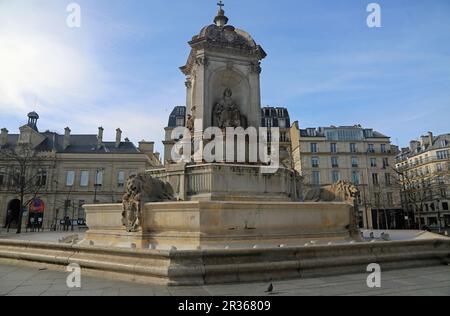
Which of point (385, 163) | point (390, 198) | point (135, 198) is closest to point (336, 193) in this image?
point (135, 198)

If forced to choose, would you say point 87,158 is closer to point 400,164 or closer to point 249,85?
point 249,85

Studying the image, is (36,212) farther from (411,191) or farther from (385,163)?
(385,163)

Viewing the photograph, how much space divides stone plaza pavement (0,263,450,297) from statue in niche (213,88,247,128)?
8040mm

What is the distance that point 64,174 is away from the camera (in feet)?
194

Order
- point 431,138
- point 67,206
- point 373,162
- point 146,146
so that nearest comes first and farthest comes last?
1. point 67,206
2. point 373,162
3. point 146,146
4. point 431,138

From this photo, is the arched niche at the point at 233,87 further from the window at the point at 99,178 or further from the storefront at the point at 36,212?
the storefront at the point at 36,212

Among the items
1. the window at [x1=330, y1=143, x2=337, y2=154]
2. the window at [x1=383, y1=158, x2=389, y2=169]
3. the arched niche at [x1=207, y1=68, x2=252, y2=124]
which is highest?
the window at [x1=330, y1=143, x2=337, y2=154]

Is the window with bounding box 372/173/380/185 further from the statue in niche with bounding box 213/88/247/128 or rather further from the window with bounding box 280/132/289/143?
the statue in niche with bounding box 213/88/247/128

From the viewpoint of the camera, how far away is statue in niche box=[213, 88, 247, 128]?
13.3 metres

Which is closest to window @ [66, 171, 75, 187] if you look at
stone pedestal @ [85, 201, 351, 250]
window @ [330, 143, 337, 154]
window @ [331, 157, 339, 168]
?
window @ [331, 157, 339, 168]

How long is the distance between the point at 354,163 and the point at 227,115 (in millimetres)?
53003

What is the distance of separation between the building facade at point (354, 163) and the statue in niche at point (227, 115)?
153 ft

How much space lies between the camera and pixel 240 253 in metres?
→ 6.50
